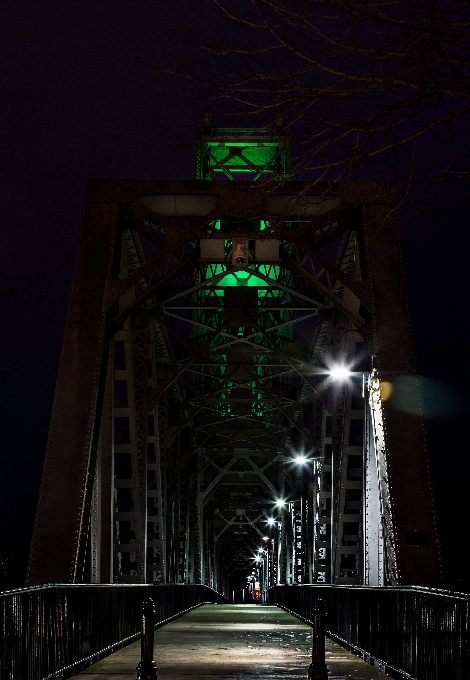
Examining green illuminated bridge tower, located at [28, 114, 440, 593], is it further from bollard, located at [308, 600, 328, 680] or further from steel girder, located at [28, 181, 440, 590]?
bollard, located at [308, 600, 328, 680]

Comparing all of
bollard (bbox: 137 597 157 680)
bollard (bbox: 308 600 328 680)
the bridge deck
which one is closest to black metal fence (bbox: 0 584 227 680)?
the bridge deck

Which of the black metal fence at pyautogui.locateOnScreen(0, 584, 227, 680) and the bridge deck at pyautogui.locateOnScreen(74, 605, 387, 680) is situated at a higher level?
the black metal fence at pyautogui.locateOnScreen(0, 584, 227, 680)

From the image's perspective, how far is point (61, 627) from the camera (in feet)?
41.1

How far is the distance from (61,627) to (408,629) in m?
3.82

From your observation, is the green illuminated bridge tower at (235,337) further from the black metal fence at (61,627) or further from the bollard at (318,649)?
the bollard at (318,649)

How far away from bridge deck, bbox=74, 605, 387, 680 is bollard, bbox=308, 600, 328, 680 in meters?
2.52

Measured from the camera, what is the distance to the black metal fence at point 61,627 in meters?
10.0

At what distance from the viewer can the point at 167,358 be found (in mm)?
35594

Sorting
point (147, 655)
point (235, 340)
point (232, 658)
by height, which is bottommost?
point (232, 658)

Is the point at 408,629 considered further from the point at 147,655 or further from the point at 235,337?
the point at 235,337

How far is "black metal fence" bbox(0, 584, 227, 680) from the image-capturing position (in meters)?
10.0

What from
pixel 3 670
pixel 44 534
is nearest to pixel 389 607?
pixel 3 670

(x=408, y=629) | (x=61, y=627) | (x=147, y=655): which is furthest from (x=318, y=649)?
(x=61, y=627)

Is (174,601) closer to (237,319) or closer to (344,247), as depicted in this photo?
(237,319)
